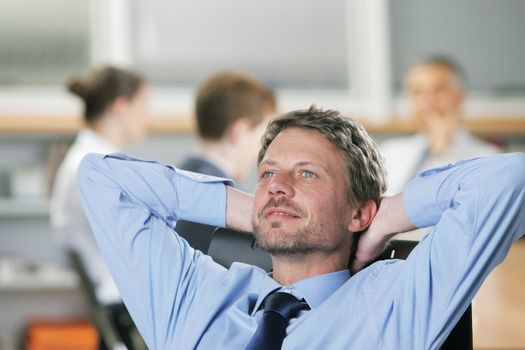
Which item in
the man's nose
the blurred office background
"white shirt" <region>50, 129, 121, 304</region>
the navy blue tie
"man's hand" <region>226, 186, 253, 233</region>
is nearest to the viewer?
the navy blue tie

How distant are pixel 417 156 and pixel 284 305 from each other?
85.0 inches

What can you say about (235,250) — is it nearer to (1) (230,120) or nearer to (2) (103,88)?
(1) (230,120)

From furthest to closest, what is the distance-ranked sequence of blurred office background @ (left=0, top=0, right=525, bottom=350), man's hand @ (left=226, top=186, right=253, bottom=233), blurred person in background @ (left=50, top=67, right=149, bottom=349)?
1. blurred office background @ (left=0, top=0, right=525, bottom=350)
2. blurred person in background @ (left=50, top=67, right=149, bottom=349)
3. man's hand @ (left=226, top=186, right=253, bottom=233)

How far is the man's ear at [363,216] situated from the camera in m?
2.03

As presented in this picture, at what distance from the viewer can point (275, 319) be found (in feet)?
6.25

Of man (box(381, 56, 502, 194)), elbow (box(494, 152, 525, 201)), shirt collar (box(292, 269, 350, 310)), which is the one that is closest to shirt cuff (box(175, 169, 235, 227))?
shirt collar (box(292, 269, 350, 310))

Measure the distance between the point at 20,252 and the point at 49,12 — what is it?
4.50 ft

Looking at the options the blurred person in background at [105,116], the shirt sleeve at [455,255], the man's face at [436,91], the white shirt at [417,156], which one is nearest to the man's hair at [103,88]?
the blurred person in background at [105,116]

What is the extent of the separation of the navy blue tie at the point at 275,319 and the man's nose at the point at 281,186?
195 mm

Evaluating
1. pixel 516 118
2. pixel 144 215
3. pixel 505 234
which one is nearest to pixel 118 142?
pixel 144 215

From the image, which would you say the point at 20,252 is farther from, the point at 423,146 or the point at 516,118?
the point at 516,118

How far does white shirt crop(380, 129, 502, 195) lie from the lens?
3.93 m

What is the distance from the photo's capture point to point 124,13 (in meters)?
5.82

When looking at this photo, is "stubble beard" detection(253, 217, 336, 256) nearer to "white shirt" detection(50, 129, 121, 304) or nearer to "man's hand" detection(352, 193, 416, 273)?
"man's hand" detection(352, 193, 416, 273)
